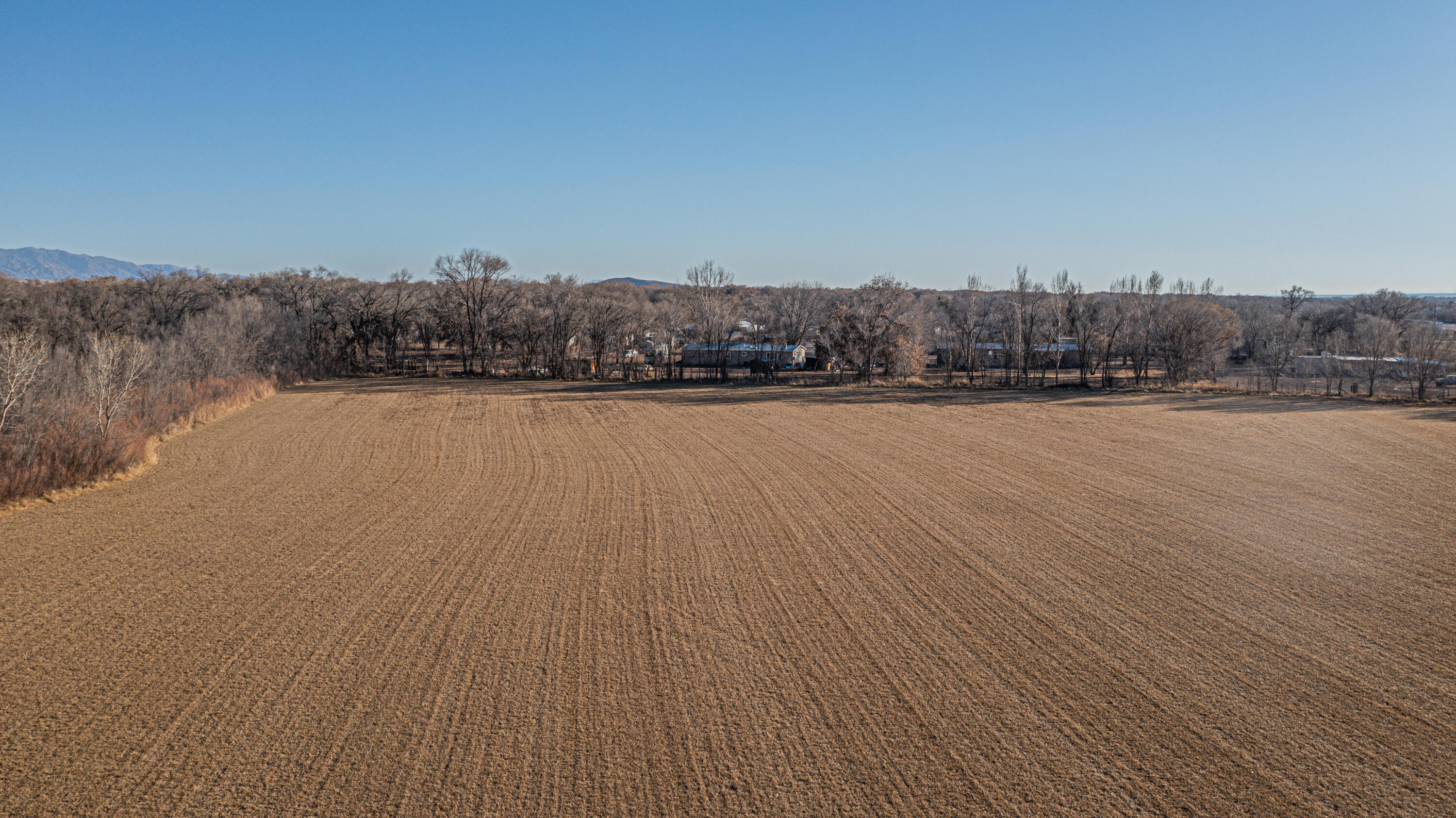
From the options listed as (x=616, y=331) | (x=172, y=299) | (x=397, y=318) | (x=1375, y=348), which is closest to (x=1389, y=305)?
(x=1375, y=348)

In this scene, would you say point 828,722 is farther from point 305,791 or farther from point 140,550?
A: point 140,550

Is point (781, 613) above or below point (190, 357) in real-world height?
below

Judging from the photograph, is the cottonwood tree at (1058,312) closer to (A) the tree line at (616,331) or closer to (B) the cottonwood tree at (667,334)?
(A) the tree line at (616,331)

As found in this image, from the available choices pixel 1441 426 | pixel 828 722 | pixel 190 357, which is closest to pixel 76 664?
pixel 828 722

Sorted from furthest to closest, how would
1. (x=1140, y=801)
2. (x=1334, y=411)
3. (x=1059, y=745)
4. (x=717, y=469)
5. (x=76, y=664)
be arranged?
(x=1334, y=411) → (x=717, y=469) → (x=76, y=664) → (x=1059, y=745) → (x=1140, y=801)

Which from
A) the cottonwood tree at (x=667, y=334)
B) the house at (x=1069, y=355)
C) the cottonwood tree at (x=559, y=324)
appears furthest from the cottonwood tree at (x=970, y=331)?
the cottonwood tree at (x=559, y=324)

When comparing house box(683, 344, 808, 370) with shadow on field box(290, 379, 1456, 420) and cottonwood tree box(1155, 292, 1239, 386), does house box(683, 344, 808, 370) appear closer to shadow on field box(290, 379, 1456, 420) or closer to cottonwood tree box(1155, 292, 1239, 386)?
shadow on field box(290, 379, 1456, 420)

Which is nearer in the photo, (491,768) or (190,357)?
(491,768)
